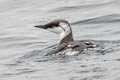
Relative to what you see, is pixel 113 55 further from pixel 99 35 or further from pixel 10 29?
pixel 10 29

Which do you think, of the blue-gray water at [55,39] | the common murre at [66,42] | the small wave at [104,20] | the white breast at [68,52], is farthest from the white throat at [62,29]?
the small wave at [104,20]

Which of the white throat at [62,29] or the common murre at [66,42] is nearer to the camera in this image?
the common murre at [66,42]

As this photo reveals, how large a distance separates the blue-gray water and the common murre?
0.20 metres

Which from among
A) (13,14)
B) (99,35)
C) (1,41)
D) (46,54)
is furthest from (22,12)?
(46,54)

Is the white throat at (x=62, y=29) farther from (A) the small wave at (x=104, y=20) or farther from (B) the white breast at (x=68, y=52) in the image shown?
(A) the small wave at (x=104, y=20)

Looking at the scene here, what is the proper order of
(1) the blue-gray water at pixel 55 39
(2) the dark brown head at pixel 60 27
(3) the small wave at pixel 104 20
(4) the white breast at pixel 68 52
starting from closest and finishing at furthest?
(1) the blue-gray water at pixel 55 39 < (4) the white breast at pixel 68 52 < (2) the dark brown head at pixel 60 27 < (3) the small wave at pixel 104 20

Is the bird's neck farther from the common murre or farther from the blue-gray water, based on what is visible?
the blue-gray water

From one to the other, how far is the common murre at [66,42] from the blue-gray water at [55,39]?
200 millimetres

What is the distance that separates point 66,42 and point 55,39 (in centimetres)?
170

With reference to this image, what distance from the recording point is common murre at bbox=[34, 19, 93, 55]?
1119cm

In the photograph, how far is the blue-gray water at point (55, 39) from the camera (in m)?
9.80

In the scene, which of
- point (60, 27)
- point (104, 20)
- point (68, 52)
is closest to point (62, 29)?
point (60, 27)

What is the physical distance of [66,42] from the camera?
12.3m

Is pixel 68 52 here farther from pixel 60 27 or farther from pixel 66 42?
pixel 60 27
